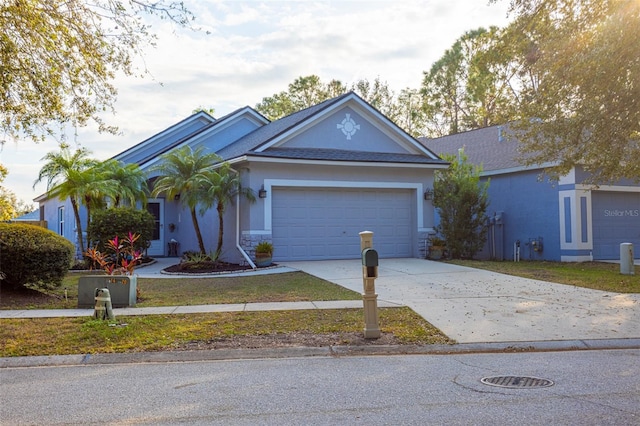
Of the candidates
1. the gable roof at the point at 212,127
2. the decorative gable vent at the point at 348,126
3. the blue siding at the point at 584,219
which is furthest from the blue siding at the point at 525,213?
the gable roof at the point at 212,127

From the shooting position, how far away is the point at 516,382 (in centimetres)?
575

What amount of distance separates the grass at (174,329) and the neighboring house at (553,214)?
1167 cm

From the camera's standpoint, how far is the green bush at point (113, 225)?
17.3 metres

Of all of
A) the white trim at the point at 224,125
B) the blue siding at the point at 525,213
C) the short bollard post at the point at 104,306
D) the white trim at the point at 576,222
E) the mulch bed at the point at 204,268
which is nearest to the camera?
the short bollard post at the point at 104,306

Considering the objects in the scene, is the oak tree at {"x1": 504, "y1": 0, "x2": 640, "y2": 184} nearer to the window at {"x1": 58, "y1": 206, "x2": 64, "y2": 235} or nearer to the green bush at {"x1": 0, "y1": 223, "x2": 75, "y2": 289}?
the green bush at {"x1": 0, "y1": 223, "x2": 75, "y2": 289}

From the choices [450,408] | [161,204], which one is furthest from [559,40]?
[161,204]

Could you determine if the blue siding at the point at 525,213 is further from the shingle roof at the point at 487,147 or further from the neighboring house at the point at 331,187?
the neighboring house at the point at 331,187

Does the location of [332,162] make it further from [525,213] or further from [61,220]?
[61,220]

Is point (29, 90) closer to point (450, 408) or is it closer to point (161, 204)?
point (450, 408)

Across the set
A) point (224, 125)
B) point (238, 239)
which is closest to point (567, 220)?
point (238, 239)

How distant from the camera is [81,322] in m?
8.58

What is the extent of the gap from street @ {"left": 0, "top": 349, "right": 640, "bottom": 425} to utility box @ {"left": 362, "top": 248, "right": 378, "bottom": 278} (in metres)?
1.09

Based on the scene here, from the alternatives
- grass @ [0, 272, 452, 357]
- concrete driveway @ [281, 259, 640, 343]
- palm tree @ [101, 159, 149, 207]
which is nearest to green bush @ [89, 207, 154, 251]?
palm tree @ [101, 159, 149, 207]

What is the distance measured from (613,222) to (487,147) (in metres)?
5.82
